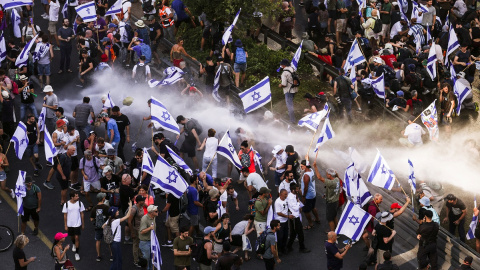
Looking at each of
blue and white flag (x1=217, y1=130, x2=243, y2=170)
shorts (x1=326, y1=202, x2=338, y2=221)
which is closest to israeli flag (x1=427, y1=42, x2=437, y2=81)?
shorts (x1=326, y1=202, x2=338, y2=221)

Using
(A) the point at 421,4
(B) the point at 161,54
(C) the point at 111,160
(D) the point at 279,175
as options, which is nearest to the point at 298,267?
(D) the point at 279,175

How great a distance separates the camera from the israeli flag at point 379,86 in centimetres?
2789

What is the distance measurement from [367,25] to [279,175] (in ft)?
31.0

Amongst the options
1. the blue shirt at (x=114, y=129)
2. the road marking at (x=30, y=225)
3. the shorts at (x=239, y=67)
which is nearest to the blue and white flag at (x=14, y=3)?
the blue shirt at (x=114, y=129)

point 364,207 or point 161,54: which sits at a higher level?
point 364,207

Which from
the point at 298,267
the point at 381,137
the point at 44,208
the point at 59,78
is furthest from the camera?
the point at 59,78

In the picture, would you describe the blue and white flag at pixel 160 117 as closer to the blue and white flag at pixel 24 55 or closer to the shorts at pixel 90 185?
the shorts at pixel 90 185

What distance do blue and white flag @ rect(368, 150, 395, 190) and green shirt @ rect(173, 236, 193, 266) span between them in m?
5.12

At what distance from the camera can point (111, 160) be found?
24500mm

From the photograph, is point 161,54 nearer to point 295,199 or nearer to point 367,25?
point 367,25

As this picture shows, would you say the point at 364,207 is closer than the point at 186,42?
Yes

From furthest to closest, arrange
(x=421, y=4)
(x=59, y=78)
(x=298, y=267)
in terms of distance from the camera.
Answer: (x=421, y=4), (x=59, y=78), (x=298, y=267)

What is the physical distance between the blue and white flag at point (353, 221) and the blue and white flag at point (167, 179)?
148 inches

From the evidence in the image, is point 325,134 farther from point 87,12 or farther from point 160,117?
point 87,12
